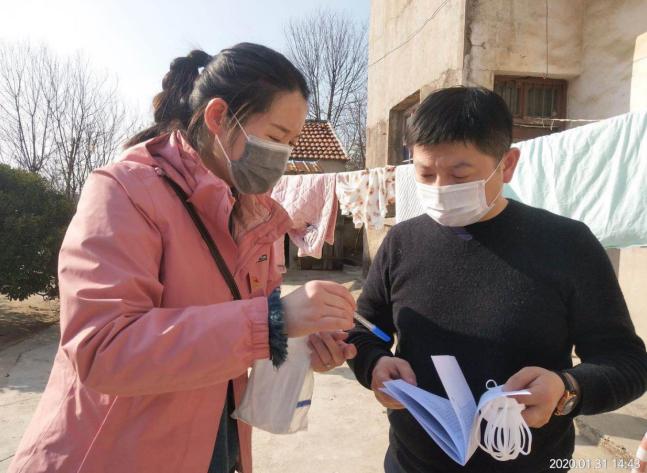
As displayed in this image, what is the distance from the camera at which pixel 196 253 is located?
3.35 feet

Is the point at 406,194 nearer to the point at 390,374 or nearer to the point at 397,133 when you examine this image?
the point at 397,133

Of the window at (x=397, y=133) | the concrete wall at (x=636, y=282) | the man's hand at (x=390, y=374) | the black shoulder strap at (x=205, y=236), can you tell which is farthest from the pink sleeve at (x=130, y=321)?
the window at (x=397, y=133)

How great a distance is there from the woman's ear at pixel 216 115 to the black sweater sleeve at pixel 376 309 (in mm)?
715

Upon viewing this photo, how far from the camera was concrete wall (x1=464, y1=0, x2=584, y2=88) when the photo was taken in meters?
5.12

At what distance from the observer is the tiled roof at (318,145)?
14.5 m

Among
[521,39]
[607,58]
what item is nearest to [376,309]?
[607,58]

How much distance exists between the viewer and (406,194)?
16.7 feet

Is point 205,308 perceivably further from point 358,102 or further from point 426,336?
point 358,102

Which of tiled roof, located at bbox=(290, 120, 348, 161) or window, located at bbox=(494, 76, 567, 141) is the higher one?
tiled roof, located at bbox=(290, 120, 348, 161)

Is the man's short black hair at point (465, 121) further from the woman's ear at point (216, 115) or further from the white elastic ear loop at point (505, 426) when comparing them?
the white elastic ear loop at point (505, 426)

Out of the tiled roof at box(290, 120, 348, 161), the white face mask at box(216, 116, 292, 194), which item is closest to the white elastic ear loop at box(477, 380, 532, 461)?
the white face mask at box(216, 116, 292, 194)

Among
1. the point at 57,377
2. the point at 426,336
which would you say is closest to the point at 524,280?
the point at 426,336

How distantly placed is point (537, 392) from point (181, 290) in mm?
838

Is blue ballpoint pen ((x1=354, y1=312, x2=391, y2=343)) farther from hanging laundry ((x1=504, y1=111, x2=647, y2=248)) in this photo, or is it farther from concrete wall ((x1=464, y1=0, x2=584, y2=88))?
Result: concrete wall ((x1=464, y1=0, x2=584, y2=88))
